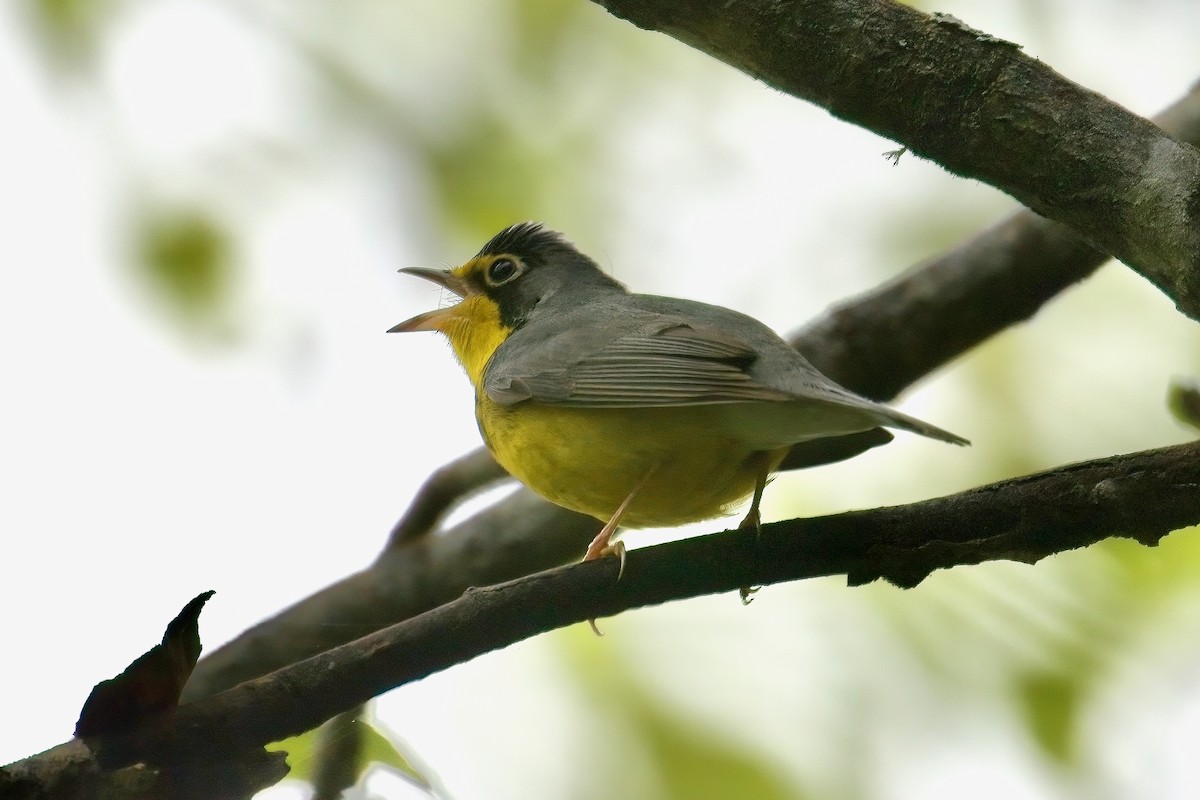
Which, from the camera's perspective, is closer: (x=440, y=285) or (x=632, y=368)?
(x=632, y=368)

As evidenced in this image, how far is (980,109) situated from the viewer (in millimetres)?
2797

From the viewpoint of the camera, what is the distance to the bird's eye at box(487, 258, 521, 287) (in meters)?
5.83

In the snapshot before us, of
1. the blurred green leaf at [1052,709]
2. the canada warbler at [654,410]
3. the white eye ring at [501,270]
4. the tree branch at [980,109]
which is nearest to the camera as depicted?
the tree branch at [980,109]

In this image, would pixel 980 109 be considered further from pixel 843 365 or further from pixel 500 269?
pixel 500 269

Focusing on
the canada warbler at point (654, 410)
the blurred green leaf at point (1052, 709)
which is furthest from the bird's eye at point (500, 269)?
the blurred green leaf at point (1052, 709)

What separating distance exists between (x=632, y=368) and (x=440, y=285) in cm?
203

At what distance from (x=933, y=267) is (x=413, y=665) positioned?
3.74 m

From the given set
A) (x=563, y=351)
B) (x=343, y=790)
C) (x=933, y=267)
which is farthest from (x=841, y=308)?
(x=343, y=790)

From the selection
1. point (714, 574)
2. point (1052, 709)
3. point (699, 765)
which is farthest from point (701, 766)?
point (714, 574)

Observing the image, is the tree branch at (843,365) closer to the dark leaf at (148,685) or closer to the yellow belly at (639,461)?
the yellow belly at (639,461)

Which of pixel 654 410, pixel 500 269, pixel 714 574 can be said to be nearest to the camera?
pixel 714 574

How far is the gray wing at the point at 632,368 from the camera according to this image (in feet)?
12.5

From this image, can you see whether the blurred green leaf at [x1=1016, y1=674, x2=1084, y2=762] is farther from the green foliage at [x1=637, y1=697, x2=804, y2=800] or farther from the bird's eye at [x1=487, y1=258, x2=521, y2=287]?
the bird's eye at [x1=487, y1=258, x2=521, y2=287]

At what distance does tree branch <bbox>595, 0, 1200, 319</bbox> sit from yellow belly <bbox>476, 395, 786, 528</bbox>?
135 cm
